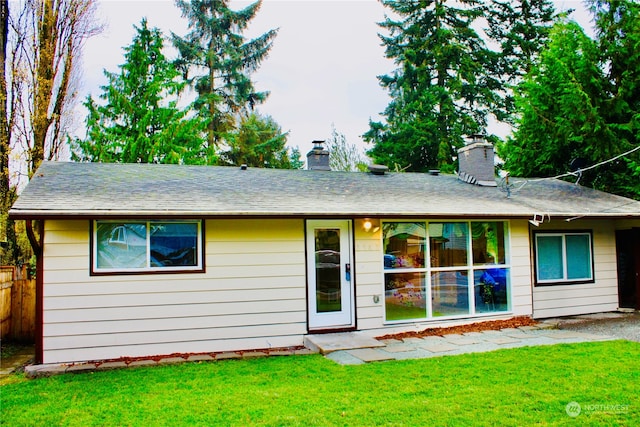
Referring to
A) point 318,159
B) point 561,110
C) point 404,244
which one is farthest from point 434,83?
point 404,244

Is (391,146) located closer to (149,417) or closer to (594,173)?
(594,173)

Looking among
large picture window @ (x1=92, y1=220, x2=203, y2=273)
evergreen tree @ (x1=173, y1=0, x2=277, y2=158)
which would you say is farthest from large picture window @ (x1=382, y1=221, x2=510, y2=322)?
evergreen tree @ (x1=173, y1=0, x2=277, y2=158)

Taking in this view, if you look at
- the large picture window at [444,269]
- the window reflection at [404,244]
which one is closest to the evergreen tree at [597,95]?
the large picture window at [444,269]

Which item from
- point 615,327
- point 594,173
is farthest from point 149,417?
point 594,173

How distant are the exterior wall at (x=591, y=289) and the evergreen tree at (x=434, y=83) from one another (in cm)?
1106

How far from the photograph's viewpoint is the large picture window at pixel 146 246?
6711mm

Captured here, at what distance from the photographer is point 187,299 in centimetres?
694

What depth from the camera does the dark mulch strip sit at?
782 cm

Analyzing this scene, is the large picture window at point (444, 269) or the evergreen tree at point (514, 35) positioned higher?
the evergreen tree at point (514, 35)

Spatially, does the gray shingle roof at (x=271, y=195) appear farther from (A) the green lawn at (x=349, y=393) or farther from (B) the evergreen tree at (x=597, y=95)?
(B) the evergreen tree at (x=597, y=95)

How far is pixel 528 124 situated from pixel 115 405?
15.5 m

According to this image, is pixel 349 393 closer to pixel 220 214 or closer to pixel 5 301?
pixel 220 214

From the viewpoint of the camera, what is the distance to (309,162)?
11492 millimetres

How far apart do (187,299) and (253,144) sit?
17.6m
